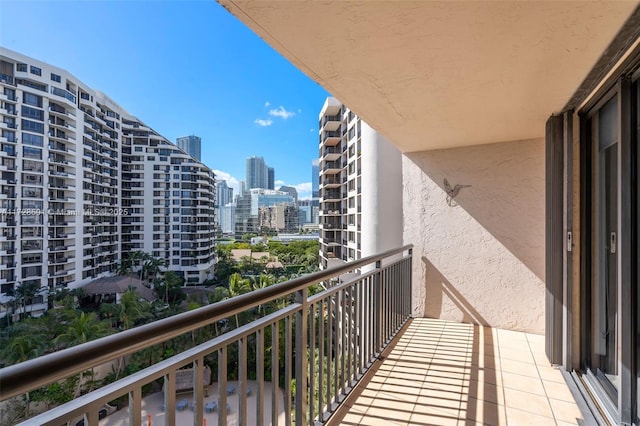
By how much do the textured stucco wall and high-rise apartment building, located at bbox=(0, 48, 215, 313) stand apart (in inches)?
488

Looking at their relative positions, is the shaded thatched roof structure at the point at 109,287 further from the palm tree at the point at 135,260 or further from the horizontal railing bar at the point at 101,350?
the horizontal railing bar at the point at 101,350

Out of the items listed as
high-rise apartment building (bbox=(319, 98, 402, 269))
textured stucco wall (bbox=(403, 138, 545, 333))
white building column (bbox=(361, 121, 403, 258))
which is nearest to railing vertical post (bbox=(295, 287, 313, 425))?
textured stucco wall (bbox=(403, 138, 545, 333))

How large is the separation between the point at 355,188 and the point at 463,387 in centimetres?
1733

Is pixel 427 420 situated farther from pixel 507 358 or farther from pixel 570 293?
pixel 570 293

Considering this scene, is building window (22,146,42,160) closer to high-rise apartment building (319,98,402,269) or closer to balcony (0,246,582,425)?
high-rise apartment building (319,98,402,269)

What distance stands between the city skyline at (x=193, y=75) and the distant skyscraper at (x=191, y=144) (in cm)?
99

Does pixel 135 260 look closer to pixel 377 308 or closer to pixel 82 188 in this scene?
pixel 82 188

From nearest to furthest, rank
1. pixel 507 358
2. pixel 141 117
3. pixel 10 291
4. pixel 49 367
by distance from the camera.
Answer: pixel 49 367 → pixel 507 358 → pixel 10 291 → pixel 141 117

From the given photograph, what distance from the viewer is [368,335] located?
2404mm

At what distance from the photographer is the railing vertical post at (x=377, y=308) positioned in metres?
2.49

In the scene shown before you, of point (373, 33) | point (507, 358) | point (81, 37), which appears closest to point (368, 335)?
point (507, 358)

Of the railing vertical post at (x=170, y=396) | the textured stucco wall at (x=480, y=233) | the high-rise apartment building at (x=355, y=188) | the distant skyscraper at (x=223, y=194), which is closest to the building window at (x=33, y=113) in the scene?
the high-rise apartment building at (x=355, y=188)

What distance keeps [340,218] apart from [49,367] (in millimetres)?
24101

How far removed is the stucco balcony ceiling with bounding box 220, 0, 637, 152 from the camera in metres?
1.27
